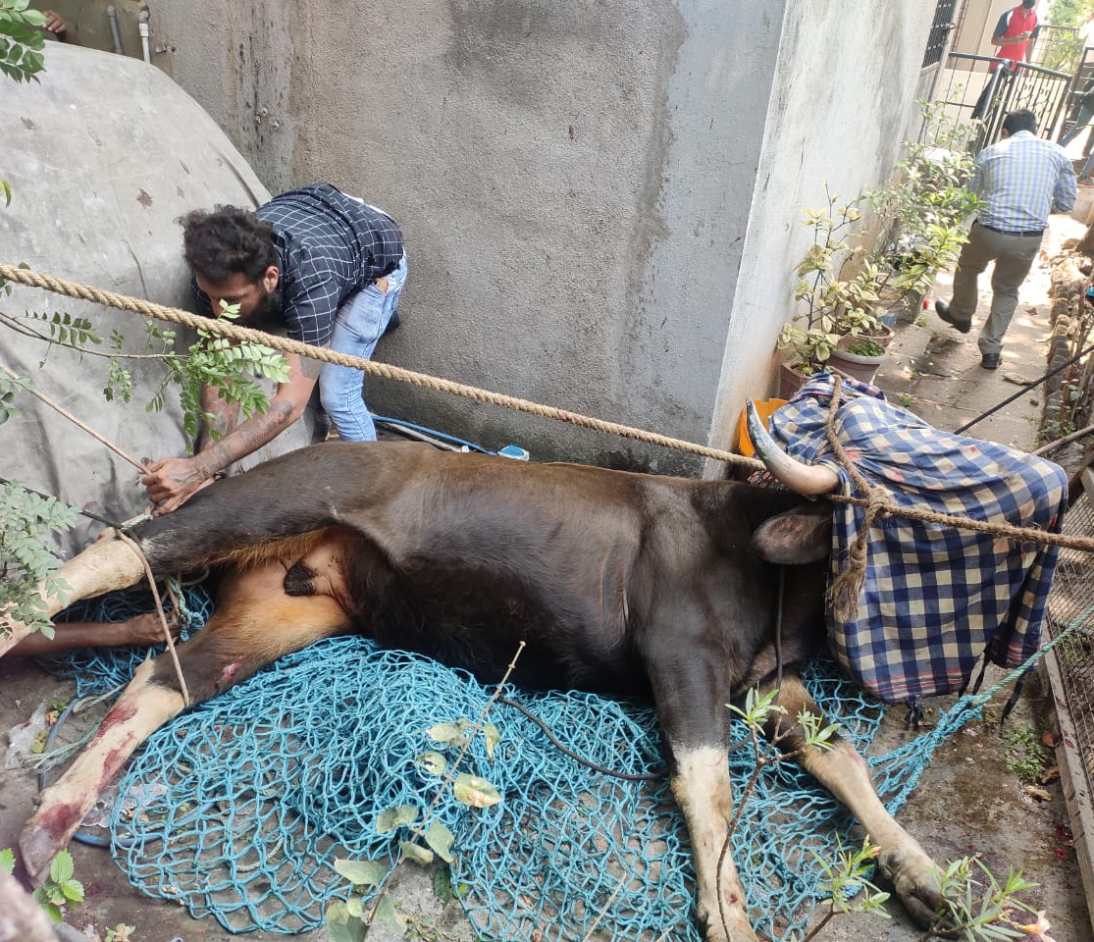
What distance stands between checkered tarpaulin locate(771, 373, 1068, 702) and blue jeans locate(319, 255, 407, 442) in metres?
2.24

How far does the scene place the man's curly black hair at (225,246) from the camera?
3.48 metres

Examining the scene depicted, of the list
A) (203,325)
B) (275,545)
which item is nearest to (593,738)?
(275,545)

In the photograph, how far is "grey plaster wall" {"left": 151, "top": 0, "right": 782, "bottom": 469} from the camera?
13.5 feet

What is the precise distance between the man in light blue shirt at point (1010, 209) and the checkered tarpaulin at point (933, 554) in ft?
17.2

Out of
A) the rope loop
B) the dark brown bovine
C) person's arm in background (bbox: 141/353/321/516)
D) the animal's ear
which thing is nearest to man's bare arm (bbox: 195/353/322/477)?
person's arm in background (bbox: 141/353/321/516)

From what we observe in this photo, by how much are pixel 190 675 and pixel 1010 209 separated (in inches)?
287

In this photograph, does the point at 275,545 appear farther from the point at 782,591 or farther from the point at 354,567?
the point at 782,591

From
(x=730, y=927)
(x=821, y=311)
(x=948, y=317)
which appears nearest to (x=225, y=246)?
(x=730, y=927)

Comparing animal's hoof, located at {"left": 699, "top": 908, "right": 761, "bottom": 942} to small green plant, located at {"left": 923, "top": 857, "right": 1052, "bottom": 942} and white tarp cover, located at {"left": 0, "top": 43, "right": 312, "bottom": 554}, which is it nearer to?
small green plant, located at {"left": 923, "top": 857, "right": 1052, "bottom": 942}

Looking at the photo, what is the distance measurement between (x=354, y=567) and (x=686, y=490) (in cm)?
136

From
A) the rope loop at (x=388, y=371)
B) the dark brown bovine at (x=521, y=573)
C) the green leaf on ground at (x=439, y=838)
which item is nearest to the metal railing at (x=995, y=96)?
the dark brown bovine at (x=521, y=573)

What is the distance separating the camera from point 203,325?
2516 mm

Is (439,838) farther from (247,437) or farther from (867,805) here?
(247,437)

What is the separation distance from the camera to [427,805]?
2873 millimetres
